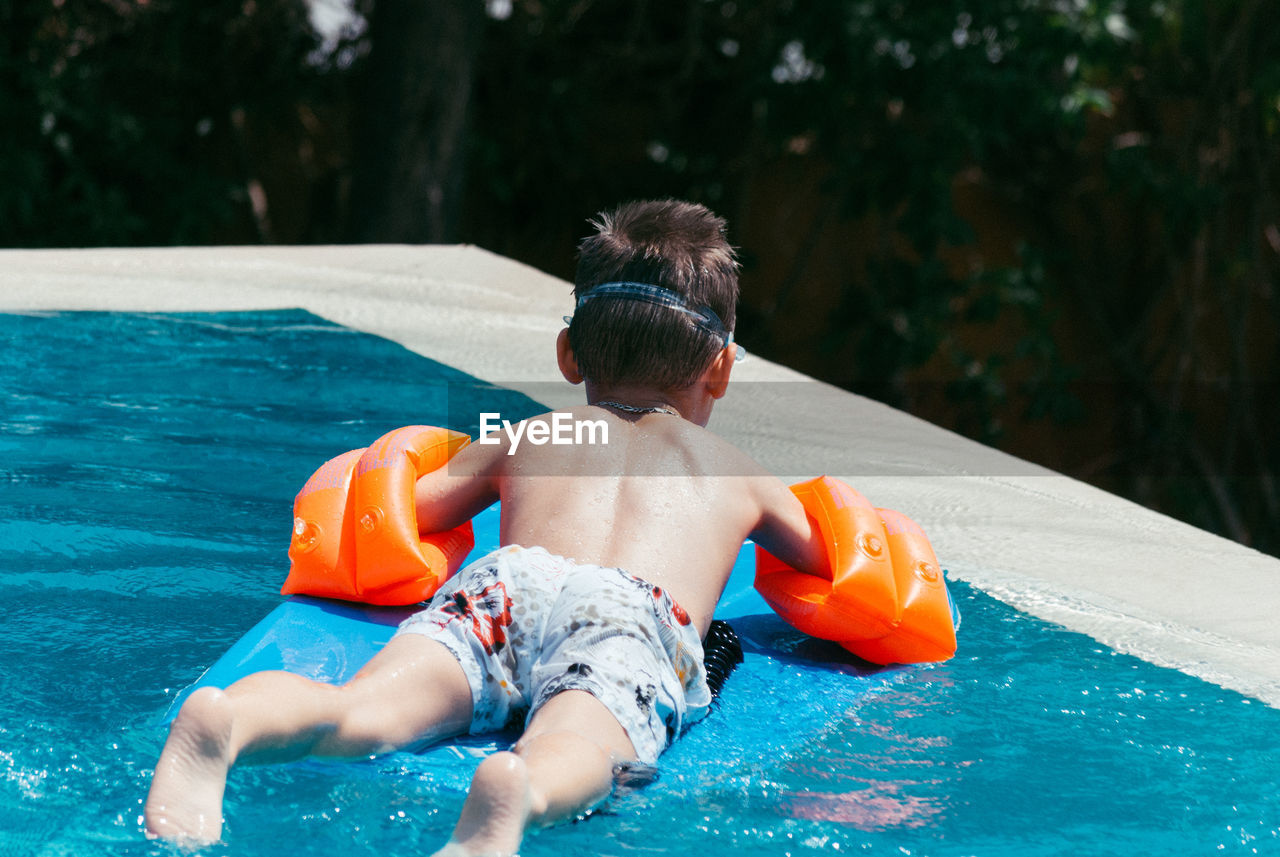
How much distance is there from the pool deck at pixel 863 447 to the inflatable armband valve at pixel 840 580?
43 centimetres

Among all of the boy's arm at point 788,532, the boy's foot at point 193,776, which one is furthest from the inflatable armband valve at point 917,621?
the boy's foot at point 193,776

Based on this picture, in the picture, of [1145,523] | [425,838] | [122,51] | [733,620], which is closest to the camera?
[425,838]

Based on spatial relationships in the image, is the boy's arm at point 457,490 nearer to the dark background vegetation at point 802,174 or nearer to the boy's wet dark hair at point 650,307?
the boy's wet dark hair at point 650,307

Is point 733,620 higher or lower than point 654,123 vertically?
lower

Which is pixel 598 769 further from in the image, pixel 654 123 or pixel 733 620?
pixel 654 123

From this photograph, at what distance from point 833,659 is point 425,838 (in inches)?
36.6

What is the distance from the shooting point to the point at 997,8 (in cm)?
649

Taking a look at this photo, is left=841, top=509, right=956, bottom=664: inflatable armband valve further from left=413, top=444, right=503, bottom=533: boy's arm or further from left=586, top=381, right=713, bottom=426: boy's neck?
left=413, top=444, right=503, bottom=533: boy's arm

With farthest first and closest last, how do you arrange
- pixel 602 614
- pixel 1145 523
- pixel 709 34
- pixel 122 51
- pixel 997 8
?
pixel 709 34
pixel 122 51
pixel 997 8
pixel 1145 523
pixel 602 614

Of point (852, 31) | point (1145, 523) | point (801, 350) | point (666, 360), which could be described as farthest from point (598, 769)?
point (801, 350)

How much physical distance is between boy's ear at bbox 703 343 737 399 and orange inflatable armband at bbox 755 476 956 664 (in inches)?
9.5

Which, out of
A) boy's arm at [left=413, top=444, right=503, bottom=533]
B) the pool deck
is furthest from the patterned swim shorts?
the pool deck

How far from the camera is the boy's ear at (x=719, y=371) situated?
222 centimetres

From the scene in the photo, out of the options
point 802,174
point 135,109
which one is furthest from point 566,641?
point 135,109
